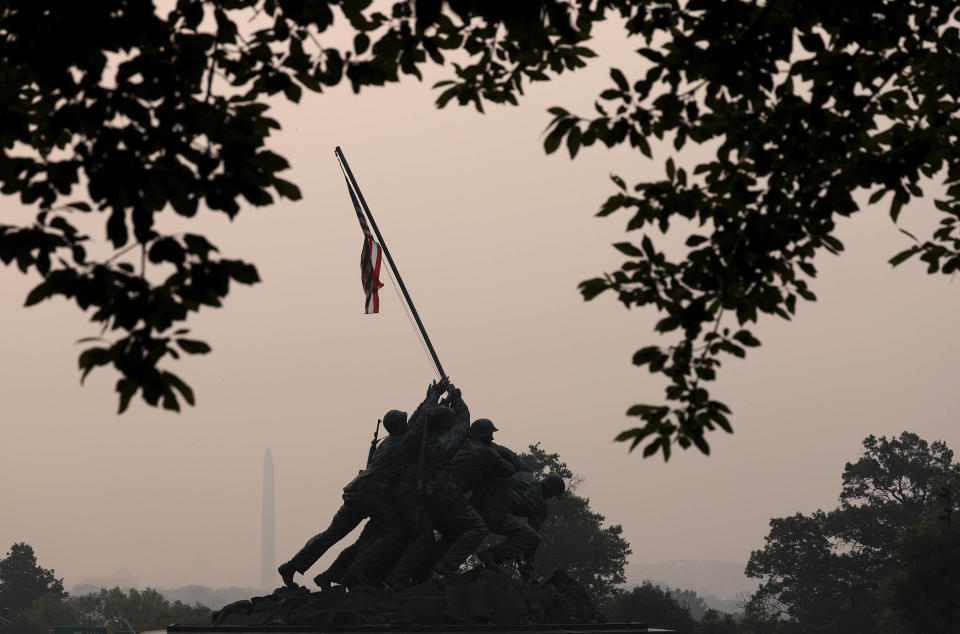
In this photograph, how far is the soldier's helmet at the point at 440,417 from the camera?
63.8ft

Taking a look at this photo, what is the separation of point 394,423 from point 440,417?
0.74m

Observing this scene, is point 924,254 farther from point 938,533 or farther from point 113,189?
point 938,533

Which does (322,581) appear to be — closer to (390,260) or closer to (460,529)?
(460,529)

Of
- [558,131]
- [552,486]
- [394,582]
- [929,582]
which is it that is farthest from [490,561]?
[929,582]

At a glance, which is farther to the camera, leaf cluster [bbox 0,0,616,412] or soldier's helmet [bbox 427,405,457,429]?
soldier's helmet [bbox 427,405,457,429]

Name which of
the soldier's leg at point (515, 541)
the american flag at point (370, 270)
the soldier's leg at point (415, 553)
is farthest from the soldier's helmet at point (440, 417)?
the american flag at point (370, 270)

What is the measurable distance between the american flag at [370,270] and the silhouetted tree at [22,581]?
246ft

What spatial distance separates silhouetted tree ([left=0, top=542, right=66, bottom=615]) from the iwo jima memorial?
7762cm

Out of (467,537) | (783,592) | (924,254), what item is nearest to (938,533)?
(783,592)

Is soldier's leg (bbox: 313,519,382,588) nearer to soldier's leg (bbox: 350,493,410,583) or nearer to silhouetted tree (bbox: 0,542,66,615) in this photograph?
soldier's leg (bbox: 350,493,410,583)

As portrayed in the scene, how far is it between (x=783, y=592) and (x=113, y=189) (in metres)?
58.3

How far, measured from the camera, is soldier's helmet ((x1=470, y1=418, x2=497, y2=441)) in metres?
20.0

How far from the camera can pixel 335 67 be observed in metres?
8.15

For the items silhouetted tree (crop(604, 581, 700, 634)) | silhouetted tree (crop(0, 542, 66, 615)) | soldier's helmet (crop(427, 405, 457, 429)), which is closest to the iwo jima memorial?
soldier's helmet (crop(427, 405, 457, 429))
